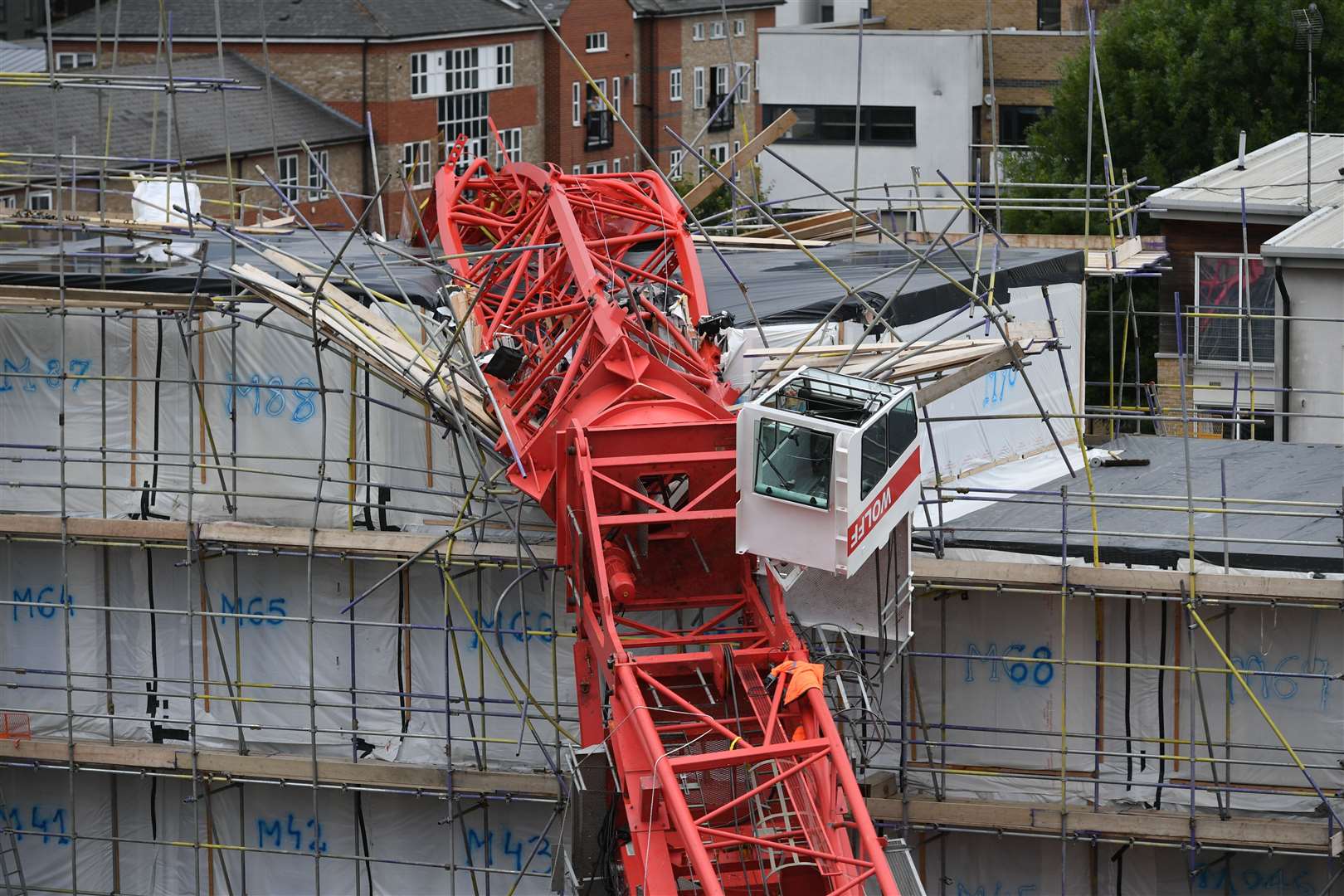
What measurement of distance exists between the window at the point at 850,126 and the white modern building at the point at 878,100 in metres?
0.03

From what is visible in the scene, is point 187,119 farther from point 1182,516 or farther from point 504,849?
point 1182,516

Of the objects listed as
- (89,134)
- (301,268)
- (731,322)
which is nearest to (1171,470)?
(731,322)

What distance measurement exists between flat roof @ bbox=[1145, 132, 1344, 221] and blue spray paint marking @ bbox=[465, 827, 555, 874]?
1474 centimetres

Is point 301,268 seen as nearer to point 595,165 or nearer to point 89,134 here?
point 89,134

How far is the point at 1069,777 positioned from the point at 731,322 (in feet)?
21.4

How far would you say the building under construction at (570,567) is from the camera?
815 inches

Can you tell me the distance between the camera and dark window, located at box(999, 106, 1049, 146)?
62.3 metres

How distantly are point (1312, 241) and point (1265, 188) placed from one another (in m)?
4.97

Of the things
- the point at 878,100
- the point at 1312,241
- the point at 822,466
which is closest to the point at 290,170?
the point at 878,100

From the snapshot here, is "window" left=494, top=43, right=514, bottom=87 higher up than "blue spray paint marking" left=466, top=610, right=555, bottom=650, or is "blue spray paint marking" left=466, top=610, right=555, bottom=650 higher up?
"window" left=494, top=43, right=514, bottom=87

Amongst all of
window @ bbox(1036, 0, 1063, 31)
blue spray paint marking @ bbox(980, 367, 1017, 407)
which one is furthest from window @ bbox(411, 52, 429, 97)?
blue spray paint marking @ bbox(980, 367, 1017, 407)

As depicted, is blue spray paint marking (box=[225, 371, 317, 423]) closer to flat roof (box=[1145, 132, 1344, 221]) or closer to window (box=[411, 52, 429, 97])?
flat roof (box=[1145, 132, 1344, 221])

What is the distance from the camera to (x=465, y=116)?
6675 centimetres

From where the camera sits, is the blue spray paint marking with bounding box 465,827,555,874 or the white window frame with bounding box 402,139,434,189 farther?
the white window frame with bounding box 402,139,434,189
